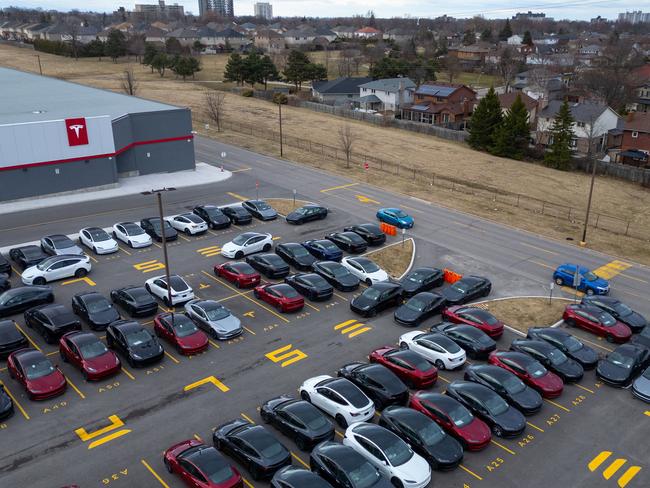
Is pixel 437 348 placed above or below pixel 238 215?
below

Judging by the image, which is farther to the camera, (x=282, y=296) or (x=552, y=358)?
(x=282, y=296)

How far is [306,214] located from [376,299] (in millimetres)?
14761

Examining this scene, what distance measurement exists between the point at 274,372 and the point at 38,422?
9271 mm

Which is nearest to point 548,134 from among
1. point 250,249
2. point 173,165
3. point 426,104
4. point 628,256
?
point 426,104

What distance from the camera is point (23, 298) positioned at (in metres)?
29.5

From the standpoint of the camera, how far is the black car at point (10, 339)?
995 inches

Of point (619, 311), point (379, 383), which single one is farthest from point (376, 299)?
point (619, 311)

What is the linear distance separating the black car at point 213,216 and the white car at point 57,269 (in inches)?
391

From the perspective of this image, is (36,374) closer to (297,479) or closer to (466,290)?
(297,479)

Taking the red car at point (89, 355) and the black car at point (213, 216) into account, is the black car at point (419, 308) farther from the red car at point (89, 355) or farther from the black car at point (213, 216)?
the black car at point (213, 216)

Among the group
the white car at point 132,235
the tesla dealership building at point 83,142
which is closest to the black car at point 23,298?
the white car at point 132,235

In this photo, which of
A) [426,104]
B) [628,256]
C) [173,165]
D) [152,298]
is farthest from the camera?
[426,104]

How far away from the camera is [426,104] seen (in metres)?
96.5

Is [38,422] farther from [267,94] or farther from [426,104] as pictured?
[267,94]
